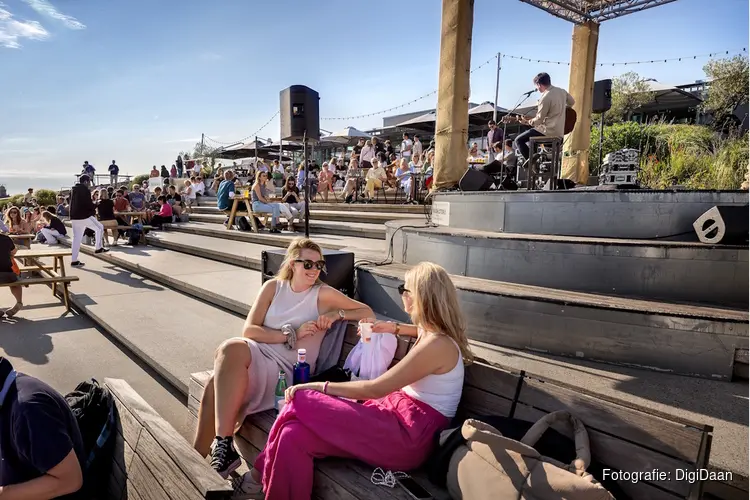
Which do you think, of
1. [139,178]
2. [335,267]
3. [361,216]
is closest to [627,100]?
[361,216]

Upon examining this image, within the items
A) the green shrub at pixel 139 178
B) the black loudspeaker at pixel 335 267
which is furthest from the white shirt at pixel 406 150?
the green shrub at pixel 139 178

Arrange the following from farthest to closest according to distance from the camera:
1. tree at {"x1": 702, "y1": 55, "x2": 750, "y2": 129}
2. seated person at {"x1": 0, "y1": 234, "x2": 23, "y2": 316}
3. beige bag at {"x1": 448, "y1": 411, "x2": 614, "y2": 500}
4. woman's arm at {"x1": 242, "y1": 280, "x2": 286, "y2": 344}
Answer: tree at {"x1": 702, "y1": 55, "x2": 750, "y2": 129} → seated person at {"x1": 0, "y1": 234, "x2": 23, "y2": 316} → woman's arm at {"x1": 242, "y1": 280, "x2": 286, "y2": 344} → beige bag at {"x1": 448, "y1": 411, "x2": 614, "y2": 500}

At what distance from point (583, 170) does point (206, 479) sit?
951cm

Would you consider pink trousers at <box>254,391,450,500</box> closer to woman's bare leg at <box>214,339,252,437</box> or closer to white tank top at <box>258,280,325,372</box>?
woman's bare leg at <box>214,339,252,437</box>

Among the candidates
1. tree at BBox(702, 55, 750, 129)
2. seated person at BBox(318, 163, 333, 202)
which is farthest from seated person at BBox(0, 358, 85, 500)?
tree at BBox(702, 55, 750, 129)

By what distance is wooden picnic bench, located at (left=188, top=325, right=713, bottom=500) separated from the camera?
1411mm

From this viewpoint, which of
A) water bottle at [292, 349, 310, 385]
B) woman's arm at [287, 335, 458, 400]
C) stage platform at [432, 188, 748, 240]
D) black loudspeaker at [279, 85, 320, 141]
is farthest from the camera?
black loudspeaker at [279, 85, 320, 141]

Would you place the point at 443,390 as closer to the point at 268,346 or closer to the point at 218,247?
the point at 268,346

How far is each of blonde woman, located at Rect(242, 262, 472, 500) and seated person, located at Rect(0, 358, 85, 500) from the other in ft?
2.46

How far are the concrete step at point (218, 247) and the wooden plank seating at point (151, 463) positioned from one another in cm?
353

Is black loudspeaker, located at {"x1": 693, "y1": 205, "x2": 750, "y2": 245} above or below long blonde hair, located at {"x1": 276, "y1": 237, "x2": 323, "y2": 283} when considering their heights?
above

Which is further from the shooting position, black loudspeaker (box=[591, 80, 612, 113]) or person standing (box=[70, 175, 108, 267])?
black loudspeaker (box=[591, 80, 612, 113])

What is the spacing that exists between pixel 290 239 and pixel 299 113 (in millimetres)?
2171

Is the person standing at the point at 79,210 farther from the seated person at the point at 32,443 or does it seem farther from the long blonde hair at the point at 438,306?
the long blonde hair at the point at 438,306
